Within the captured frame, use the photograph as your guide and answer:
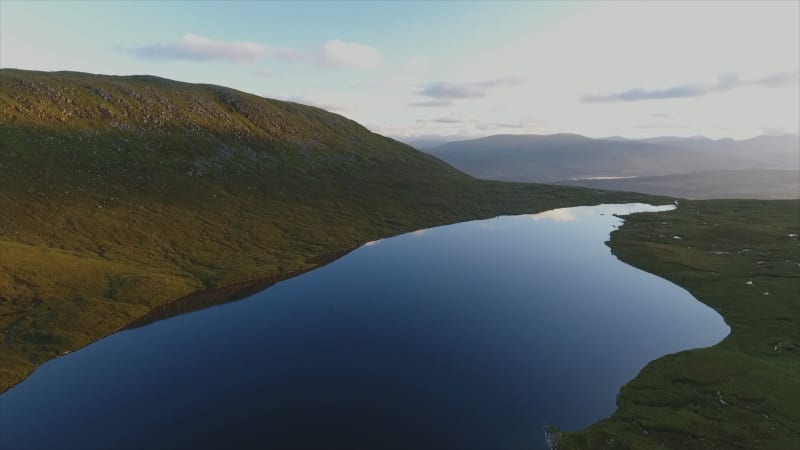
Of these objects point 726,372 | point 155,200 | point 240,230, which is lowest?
point 726,372

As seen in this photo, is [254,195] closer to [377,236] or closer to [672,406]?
[377,236]

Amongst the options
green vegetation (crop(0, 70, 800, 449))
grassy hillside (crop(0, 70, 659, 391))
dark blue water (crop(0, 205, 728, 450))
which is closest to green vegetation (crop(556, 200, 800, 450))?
green vegetation (crop(0, 70, 800, 449))

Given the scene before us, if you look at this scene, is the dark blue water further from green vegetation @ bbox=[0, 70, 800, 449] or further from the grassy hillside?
the grassy hillside

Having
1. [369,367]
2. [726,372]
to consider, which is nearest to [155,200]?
[369,367]

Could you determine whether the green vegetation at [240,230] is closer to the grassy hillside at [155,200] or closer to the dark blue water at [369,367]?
the grassy hillside at [155,200]

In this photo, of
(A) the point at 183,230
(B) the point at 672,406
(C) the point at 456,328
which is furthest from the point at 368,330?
(A) the point at 183,230

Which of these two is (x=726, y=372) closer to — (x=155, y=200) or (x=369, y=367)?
(x=369, y=367)
